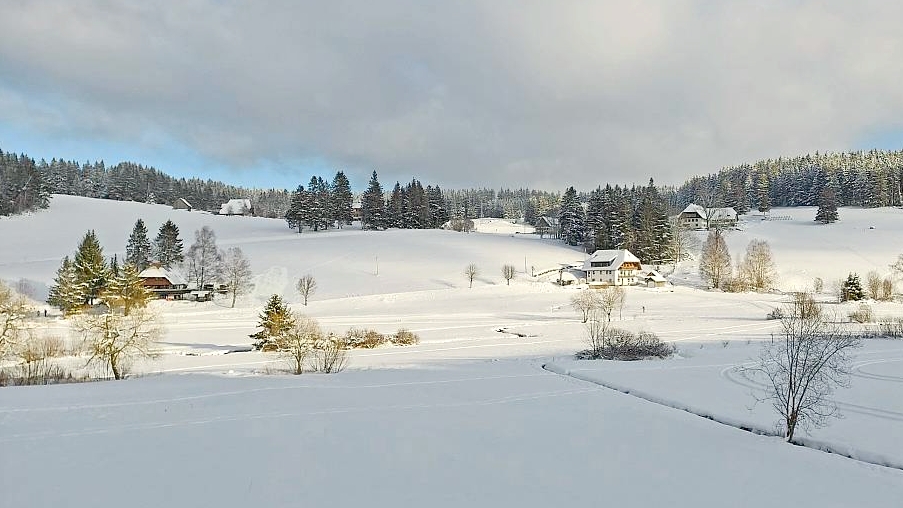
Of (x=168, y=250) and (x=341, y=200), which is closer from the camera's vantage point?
(x=168, y=250)

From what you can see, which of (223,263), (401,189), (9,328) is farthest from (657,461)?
(401,189)

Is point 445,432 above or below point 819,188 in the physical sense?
below

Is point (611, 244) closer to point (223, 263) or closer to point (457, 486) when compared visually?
point (223, 263)

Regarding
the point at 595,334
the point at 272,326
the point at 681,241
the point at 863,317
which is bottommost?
the point at 595,334

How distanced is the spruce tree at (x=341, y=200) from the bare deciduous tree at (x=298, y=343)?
87468mm

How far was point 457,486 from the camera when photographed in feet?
33.6

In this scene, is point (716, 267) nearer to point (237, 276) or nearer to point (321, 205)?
point (237, 276)

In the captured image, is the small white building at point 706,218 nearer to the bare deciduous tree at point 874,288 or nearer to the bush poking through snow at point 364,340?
the bare deciduous tree at point 874,288

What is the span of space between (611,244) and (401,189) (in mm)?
52086

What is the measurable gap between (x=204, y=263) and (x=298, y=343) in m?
53.9

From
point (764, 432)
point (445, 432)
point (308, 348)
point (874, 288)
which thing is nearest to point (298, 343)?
point (308, 348)

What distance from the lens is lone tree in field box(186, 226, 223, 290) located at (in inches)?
2936

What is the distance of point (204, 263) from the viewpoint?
75.4m

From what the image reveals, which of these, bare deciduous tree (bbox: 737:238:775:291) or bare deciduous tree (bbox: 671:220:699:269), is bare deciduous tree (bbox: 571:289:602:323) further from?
bare deciduous tree (bbox: 671:220:699:269)
